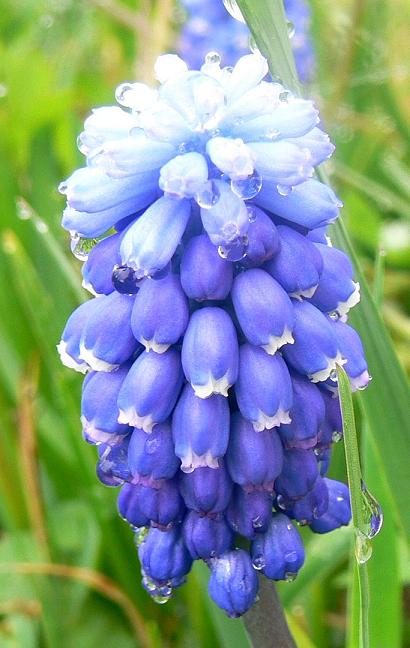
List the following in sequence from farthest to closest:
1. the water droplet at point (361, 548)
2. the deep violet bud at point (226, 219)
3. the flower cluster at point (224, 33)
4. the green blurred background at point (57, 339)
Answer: the flower cluster at point (224, 33) < the green blurred background at point (57, 339) < the water droplet at point (361, 548) < the deep violet bud at point (226, 219)

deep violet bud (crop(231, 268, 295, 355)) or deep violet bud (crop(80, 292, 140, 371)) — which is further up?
deep violet bud (crop(80, 292, 140, 371))

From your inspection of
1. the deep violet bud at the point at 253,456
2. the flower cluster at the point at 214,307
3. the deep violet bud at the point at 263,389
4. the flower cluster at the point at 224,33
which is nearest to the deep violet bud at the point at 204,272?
the flower cluster at the point at 214,307

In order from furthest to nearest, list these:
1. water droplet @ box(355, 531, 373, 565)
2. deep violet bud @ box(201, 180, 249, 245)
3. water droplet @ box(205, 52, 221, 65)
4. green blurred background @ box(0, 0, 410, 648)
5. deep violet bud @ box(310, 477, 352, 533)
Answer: green blurred background @ box(0, 0, 410, 648) → deep violet bud @ box(310, 477, 352, 533) → water droplet @ box(205, 52, 221, 65) → water droplet @ box(355, 531, 373, 565) → deep violet bud @ box(201, 180, 249, 245)

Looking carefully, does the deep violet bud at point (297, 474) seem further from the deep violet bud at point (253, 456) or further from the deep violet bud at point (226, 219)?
the deep violet bud at point (226, 219)

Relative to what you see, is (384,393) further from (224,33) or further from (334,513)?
(224,33)

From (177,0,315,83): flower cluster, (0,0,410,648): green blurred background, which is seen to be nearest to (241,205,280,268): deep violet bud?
(0,0,410,648): green blurred background

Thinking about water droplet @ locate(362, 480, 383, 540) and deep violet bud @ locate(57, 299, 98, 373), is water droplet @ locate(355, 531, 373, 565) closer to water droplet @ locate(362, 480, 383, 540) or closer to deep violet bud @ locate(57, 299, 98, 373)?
water droplet @ locate(362, 480, 383, 540)
